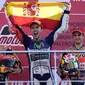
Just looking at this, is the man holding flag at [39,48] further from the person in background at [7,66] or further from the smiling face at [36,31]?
the person in background at [7,66]

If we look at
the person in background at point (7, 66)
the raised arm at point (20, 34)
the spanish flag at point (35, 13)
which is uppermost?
the spanish flag at point (35, 13)

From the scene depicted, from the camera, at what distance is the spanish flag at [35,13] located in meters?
4.97

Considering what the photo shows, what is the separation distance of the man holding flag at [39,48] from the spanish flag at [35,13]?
0.14 meters

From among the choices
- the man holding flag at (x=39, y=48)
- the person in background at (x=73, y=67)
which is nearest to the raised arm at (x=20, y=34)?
the man holding flag at (x=39, y=48)

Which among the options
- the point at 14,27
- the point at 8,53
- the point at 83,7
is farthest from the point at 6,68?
the point at 83,7

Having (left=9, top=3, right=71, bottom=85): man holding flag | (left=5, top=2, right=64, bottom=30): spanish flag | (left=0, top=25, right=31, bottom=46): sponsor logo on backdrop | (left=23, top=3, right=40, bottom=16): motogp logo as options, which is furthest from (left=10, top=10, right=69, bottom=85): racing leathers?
(left=0, top=25, right=31, bottom=46): sponsor logo on backdrop

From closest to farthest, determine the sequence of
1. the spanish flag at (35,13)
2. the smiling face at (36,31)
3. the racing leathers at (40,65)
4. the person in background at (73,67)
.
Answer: the person in background at (73,67) < the racing leathers at (40,65) < the smiling face at (36,31) < the spanish flag at (35,13)

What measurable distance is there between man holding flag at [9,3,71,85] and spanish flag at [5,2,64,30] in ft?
0.46

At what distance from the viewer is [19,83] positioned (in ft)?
16.8

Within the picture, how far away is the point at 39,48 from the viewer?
4.59 m

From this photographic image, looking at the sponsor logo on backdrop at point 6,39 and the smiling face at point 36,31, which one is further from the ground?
the smiling face at point 36,31

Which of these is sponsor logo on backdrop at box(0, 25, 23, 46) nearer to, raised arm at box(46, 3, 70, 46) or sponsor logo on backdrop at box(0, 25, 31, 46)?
sponsor logo on backdrop at box(0, 25, 31, 46)

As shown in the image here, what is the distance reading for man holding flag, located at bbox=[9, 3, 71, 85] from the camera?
14.8 ft

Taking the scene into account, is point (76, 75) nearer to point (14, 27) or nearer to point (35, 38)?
point (35, 38)
